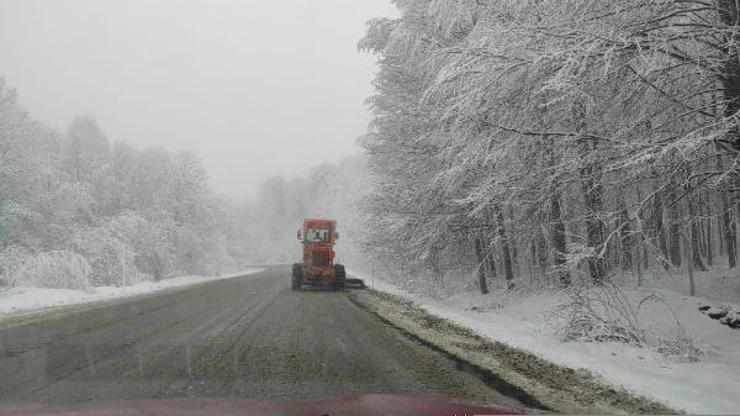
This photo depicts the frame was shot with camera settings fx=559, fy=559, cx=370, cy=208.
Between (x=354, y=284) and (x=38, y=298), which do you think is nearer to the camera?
(x=38, y=298)

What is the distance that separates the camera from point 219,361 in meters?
7.29

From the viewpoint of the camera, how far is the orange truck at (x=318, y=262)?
953 inches

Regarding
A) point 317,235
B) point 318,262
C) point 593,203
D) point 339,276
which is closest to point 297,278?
point 318,262

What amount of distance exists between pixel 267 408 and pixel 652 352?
549 cm

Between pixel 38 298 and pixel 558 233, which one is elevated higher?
pixel 558 233

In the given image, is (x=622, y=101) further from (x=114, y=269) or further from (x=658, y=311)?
(x=114, y=269)

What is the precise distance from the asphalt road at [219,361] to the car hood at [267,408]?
0.97 ft

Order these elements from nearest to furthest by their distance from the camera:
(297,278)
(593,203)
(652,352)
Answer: (652,352), (593,203), (297,278)

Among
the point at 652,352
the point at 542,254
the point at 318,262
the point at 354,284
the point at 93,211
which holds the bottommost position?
the point at 354,284

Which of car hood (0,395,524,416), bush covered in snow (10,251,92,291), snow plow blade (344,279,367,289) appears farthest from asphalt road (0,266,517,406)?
snow plow blade (344,279,367,289)

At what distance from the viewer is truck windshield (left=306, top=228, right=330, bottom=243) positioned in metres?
25.6

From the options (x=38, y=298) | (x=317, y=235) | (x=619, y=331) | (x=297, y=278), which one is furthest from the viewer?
(x=317, y=235)

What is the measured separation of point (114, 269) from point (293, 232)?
72.9 metres

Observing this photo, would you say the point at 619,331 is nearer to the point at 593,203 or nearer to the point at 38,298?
the point at 593,203
